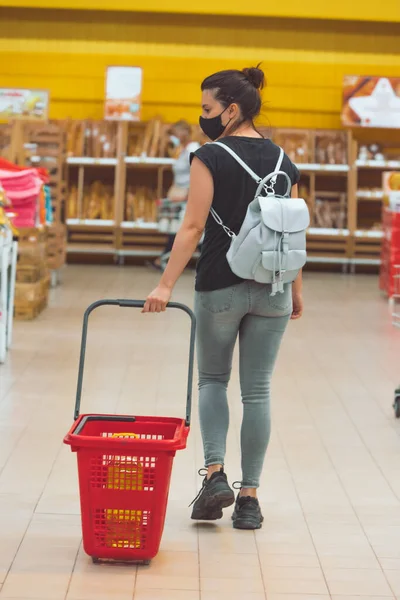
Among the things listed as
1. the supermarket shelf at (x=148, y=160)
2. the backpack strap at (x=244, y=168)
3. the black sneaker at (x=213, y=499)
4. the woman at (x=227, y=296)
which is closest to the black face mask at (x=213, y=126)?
the woman at (x=227, y=296)

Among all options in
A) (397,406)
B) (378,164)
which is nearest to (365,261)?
(378,164)

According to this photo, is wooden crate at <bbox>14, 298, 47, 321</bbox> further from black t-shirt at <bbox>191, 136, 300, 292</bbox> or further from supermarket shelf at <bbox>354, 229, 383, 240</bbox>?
supermarket shelf at <bbox>354, 229, 383, 240</bbox>

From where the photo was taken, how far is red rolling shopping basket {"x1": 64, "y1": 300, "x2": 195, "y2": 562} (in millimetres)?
3049

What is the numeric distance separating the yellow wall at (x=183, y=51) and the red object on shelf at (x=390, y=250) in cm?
325

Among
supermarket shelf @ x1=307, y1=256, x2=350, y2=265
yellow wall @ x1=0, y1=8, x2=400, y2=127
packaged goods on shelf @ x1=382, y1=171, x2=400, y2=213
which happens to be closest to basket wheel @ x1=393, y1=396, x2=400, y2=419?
packaged goods on shelf @ x1=382, y1=171, x2=400, y2=213

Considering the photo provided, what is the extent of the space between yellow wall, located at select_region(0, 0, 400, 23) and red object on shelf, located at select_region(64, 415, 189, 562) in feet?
34.9

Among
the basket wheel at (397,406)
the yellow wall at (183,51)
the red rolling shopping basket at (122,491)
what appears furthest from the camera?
the yellow wall at (183,51)

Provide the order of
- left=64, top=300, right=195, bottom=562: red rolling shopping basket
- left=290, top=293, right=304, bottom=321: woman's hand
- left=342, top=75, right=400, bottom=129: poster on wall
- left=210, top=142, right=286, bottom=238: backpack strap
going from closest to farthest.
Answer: left=64, top=300, right=195, bottom=562: red rolling shopping basket → left=210, top=142, right=286, bottom=238: backpack strap → left=290, top=293, right=304, bottom=321: woman's hand → left=342, top=75, right=400, bottom=129: poster on wall

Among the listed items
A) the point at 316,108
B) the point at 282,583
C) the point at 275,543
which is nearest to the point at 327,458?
the point at 275,543

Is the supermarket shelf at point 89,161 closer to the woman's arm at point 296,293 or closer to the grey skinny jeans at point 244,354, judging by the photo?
the woman's arm at point 296,293

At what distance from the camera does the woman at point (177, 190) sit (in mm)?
11883

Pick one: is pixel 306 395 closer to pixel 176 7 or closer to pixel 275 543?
pixel 275 543

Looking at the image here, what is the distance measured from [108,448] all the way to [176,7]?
423 inches

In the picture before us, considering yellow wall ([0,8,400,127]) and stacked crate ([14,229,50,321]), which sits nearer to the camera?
stacked crate ([14,229,50,321])
